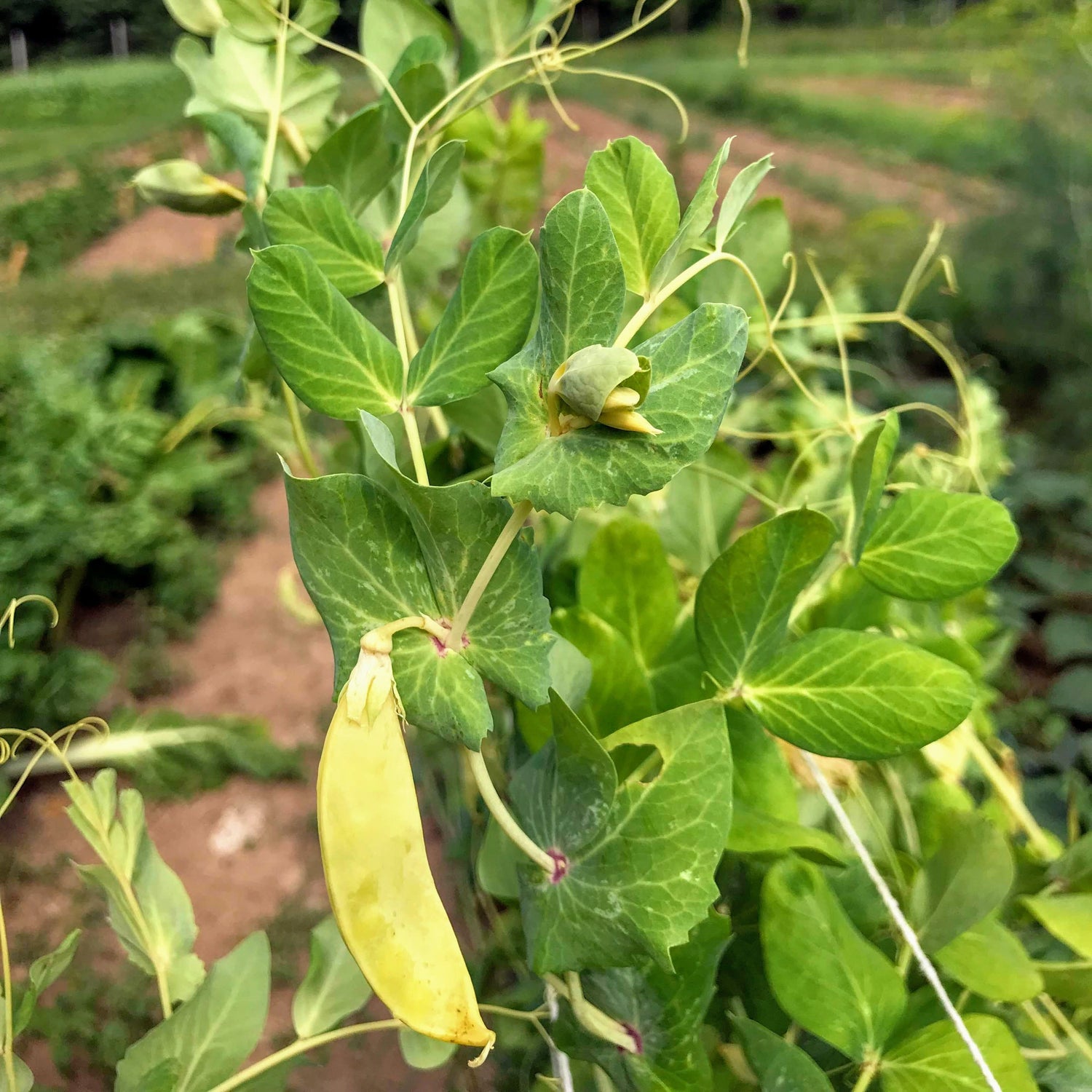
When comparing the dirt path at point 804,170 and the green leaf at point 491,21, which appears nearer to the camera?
the green leaf at point 491,21

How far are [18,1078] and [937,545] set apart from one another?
0.69 feet

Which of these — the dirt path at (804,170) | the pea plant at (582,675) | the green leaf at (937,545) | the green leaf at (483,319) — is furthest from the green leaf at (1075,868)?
the dirt path at (804,170)

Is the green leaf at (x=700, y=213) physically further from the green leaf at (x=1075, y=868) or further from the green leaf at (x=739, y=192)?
the green leaf at (x=1075, y=868)

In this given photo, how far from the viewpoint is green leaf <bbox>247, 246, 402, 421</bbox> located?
114 millimetres

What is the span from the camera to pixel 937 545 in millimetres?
159

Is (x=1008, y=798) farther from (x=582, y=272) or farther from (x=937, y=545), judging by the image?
(x=582, y=272)

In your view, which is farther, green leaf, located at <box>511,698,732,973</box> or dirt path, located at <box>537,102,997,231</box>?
dirt path, located at <box>537,102,997,231</box>

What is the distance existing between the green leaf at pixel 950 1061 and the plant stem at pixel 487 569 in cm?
12

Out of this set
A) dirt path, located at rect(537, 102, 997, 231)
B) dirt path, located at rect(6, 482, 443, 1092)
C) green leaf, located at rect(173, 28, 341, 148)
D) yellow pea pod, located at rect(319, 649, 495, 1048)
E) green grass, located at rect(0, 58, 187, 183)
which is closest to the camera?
yellow pea pod, located at rect(319, 649, 495, 1048)

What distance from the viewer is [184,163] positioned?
0.19 m

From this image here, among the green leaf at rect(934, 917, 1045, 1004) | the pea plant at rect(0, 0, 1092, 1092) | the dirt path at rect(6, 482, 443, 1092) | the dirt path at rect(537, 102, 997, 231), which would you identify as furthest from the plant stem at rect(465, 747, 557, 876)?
the dirt path at rect(537, 102, 997, 231)

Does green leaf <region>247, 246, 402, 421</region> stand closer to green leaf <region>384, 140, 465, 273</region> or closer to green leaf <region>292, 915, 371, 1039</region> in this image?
green leaf <region>384, 140, 465, 273</region>

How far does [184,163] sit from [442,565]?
149mm

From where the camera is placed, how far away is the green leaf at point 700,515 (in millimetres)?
219
